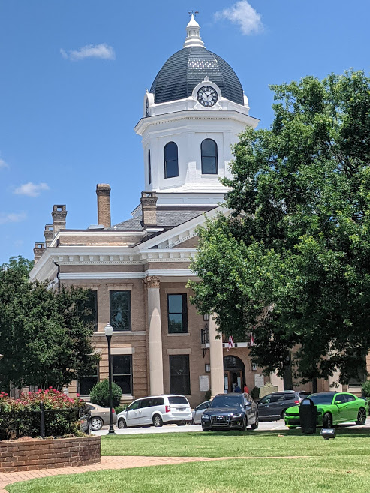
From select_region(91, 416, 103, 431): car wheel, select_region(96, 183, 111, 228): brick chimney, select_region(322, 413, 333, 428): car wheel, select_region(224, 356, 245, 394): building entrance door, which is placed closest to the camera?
A: select_region(322, 413, 333, 428): car wheel

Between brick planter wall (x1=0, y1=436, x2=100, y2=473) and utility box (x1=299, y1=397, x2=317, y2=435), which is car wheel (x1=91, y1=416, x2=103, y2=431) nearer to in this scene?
utility box (x1=299, y1=397, x2=317, y2=435)

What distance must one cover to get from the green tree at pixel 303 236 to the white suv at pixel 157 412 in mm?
6796

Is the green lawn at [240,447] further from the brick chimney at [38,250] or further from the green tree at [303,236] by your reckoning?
the brick chimney at [38,250]

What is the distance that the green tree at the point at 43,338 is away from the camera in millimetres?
45250

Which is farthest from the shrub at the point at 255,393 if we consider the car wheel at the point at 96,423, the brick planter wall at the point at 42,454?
the brick planter wall at the point at 42,454

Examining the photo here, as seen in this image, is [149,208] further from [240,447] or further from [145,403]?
[240,447]

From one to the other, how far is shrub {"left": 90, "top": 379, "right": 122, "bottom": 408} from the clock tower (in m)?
15.6

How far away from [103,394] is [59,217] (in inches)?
602

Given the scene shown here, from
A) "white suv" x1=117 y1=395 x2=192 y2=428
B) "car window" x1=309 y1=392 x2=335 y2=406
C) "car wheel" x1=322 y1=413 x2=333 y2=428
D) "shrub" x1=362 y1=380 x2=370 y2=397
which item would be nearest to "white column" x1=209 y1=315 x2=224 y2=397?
"shrub" x1=362 y1=380 x2=370 y2=397

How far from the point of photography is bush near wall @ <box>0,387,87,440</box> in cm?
1862

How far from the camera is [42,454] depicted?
18.1 metres

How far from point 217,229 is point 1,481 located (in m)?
20.3

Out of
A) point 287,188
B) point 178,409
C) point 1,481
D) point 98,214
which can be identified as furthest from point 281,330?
point 98,214

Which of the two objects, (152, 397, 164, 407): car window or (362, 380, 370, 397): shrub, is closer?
(152, 397, 164, 407): car window
